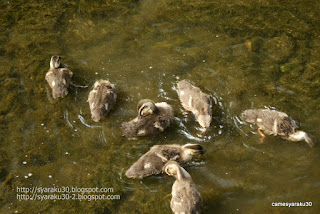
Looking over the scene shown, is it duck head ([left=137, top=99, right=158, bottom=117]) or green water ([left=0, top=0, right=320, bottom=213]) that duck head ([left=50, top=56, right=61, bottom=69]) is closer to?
green water ([left=0, top=0, right=320, bottom=213])

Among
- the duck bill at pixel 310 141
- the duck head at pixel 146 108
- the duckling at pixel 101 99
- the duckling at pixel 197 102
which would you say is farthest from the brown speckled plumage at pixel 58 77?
the duck bill at pixel 310 141

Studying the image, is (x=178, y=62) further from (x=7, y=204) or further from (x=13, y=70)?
(x=7, y=204)

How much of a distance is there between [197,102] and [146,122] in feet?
2.72

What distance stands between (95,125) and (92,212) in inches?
55.8

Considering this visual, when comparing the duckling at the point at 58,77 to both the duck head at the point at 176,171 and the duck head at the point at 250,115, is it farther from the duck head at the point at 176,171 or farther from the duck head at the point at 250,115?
the duck head at the point at 250,115

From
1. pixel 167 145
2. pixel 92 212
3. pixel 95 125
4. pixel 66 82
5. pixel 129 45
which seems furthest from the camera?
pixel 129 45

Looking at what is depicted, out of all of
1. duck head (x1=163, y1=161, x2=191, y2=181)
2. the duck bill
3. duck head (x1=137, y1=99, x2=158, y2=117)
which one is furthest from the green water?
duck head (x1=137, y1=99, x2=158, y2=117)

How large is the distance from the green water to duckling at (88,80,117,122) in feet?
0.44

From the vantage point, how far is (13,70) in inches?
261

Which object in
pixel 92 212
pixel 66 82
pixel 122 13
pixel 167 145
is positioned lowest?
pixel 92 212

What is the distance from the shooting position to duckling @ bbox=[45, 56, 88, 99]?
615 centimetres

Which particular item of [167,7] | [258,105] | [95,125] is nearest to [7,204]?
[95,125]

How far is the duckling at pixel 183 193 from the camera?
4.61 m

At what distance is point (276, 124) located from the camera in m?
5.45
